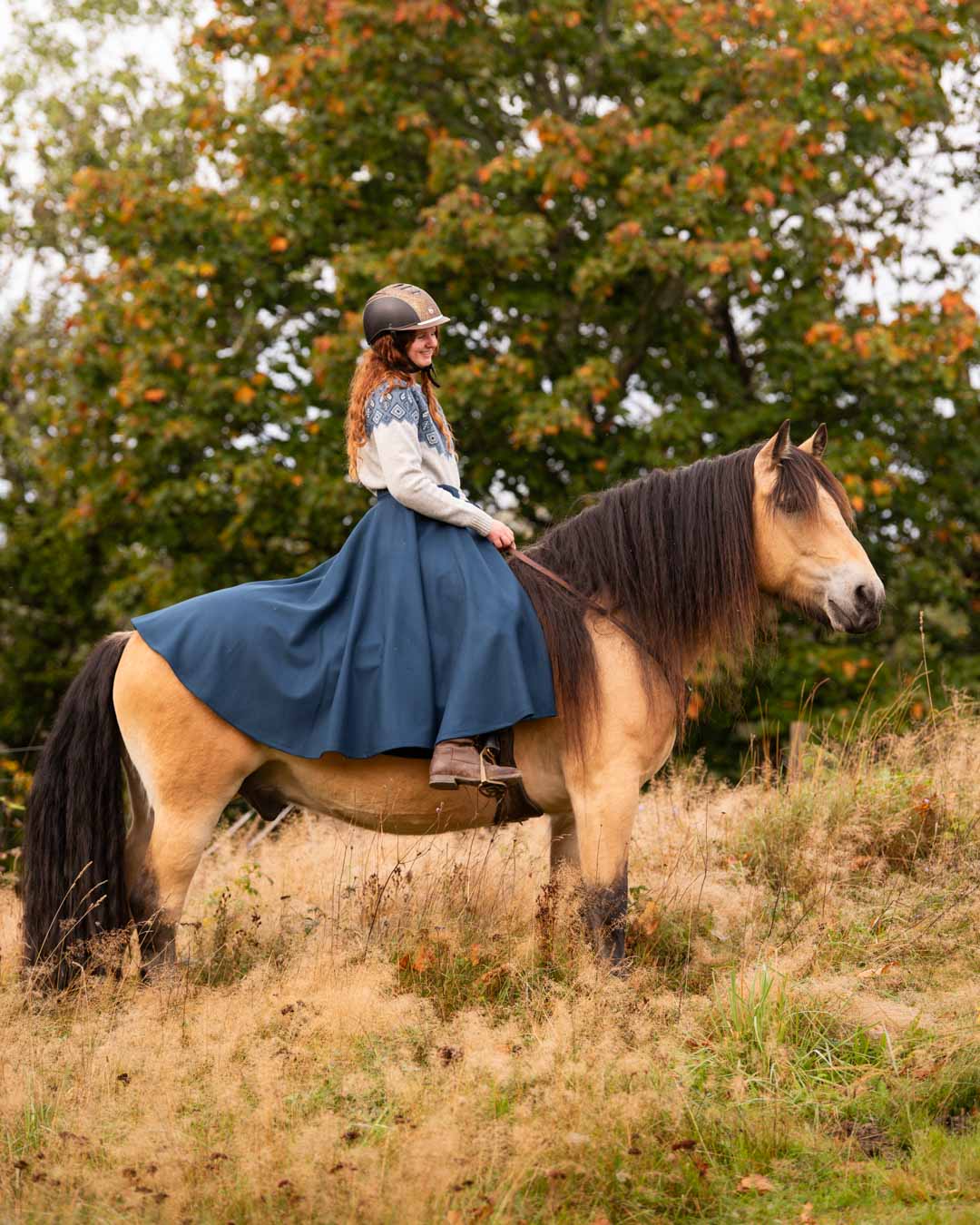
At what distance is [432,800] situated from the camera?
15.0 feet

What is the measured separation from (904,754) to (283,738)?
12.3ft

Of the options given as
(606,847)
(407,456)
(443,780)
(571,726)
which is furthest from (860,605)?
(407,456)

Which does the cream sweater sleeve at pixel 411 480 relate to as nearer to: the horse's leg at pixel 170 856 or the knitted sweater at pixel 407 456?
the knitted sweater at pixel 407 456

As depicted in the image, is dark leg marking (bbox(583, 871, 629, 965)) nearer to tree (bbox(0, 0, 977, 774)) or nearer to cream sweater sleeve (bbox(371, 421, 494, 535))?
cream sweater sleeve (bbox(371, 421, 494, 535))

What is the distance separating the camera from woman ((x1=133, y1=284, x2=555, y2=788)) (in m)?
4.34

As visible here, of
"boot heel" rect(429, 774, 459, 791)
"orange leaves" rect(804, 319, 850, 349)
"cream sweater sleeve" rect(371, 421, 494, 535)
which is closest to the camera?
"boot heel" rect(429, 774, 459, 791)

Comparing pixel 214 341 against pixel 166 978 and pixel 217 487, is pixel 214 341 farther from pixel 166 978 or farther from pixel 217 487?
pixel 166 978

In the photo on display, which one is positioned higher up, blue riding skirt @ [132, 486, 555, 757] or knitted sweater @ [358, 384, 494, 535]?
knitted sweater @ [358, 384, 494, 535]

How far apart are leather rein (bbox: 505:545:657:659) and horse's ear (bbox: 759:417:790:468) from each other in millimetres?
807

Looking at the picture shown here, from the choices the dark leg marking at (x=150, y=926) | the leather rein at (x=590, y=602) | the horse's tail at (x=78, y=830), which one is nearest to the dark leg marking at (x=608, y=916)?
the leather rein at (x=590, y=602)

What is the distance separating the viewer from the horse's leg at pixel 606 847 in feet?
14.5

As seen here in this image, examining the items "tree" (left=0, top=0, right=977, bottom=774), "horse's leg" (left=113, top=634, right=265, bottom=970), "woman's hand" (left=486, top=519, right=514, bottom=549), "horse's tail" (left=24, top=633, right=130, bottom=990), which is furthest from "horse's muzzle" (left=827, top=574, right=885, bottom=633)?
"tree" (left=0, top=0, right=977, bottom=774)

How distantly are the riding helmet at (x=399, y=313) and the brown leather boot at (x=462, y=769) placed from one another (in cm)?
153

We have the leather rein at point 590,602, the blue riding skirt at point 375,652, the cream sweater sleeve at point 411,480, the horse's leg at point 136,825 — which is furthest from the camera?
the horse's leg at point 136,825
